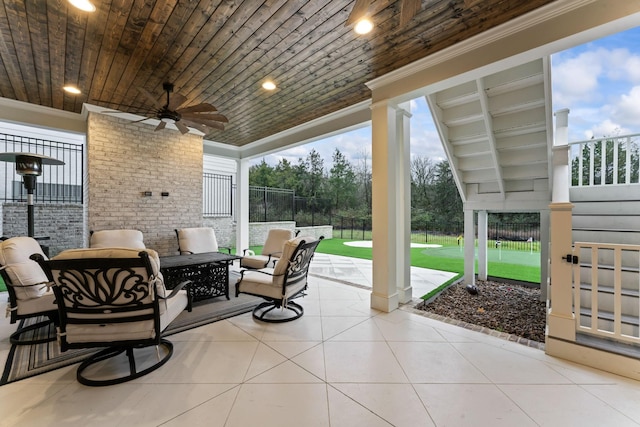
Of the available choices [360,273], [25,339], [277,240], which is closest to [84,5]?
[25,339]

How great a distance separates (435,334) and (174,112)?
13.7ft

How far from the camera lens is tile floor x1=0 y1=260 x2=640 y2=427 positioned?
5.55ft

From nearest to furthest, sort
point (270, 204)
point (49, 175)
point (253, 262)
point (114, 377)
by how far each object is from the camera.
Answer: point (114, 377)
point (253, 262)
point (49, 175)
point (270, 204)

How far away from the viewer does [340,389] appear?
1.98 m

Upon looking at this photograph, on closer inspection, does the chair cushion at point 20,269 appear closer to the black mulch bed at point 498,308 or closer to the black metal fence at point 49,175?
the black mulch bed at point 498,308

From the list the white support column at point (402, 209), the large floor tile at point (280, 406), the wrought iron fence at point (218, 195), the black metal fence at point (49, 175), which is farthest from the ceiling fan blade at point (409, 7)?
the wrought iron fence at point (218, 195)

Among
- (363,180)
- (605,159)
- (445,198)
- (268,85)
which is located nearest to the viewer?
(268,85)

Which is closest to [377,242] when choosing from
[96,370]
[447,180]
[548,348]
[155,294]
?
[548,348]

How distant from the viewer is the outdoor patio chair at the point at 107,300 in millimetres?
1883

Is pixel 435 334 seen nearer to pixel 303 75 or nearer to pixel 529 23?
pixel 529 23

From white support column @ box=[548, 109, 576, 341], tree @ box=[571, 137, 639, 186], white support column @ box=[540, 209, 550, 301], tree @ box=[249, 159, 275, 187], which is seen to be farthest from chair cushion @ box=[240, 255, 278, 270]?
tree @ box=[249, 159, 275, 187]

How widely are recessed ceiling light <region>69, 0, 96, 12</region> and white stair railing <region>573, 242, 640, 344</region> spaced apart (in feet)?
15.5

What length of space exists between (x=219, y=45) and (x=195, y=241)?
359 cm

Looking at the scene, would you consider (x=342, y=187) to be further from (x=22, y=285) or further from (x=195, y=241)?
(x=22, y=285)
